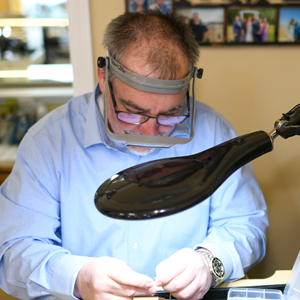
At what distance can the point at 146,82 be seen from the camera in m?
0.97

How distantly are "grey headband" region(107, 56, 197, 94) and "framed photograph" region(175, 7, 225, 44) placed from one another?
0.62m

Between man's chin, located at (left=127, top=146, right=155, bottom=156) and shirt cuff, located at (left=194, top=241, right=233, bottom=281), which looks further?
man's chin, located at (left=127, top=146, right=155, bottom=156)

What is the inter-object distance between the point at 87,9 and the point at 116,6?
13 centimetres

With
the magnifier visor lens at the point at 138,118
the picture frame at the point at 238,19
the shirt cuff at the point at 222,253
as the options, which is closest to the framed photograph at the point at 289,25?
the picture frame at the point at 238,19

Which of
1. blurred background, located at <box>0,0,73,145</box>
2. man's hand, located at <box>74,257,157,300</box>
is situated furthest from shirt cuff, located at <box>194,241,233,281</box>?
blurred background, located at <box>0,0,73,145</box>

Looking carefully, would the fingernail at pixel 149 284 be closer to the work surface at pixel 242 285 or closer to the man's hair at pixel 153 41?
the work surface at pixel 242 285

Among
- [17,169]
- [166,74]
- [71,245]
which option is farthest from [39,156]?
[166,74]

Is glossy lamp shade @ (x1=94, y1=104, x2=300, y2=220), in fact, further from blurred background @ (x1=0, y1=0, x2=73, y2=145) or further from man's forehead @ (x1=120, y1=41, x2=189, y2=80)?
blurred background @ (x1=0, y1=0, x2=73, y2=145)

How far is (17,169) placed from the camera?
1.14 m

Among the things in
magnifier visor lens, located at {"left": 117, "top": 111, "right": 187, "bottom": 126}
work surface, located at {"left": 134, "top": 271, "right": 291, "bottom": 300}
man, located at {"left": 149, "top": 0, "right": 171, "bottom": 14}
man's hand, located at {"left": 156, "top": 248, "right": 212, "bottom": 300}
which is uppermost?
man, located at {"left": 149, "top": 0, "right": 171, "bottom": 14}

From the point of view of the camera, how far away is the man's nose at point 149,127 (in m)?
1.06

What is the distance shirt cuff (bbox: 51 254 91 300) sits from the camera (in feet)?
2.95

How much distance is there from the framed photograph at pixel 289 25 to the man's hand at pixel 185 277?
3.66 feet

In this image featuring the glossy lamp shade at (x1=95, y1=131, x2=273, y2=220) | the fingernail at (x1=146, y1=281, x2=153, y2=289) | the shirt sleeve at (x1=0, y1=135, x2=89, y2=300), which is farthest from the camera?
the shirt sleeve at (x1=0, y1=135, x2=89, y2=300)
